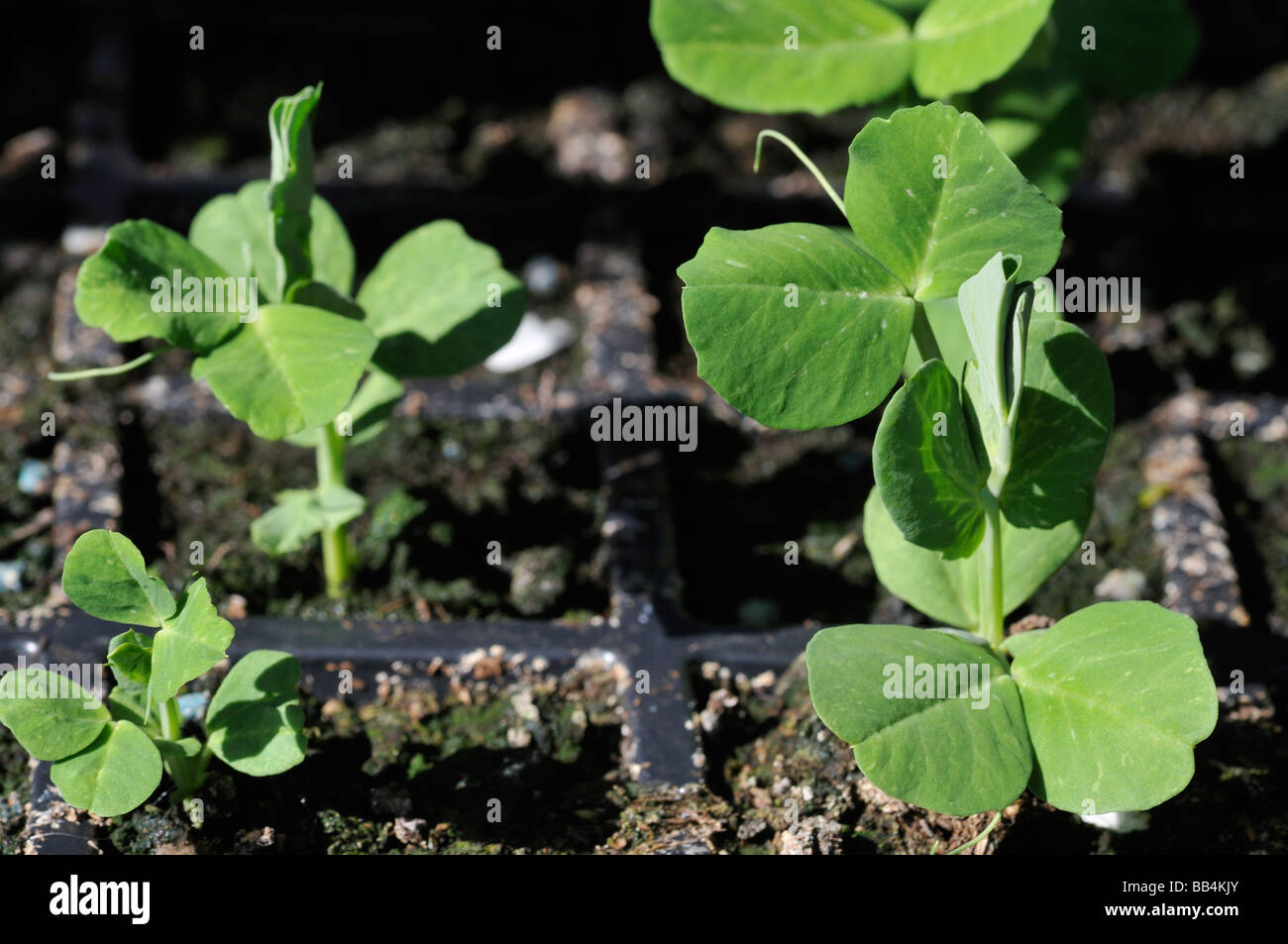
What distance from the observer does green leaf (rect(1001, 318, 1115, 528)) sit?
1.11 metres

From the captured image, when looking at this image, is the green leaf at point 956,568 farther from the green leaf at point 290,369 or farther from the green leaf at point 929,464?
the green leaf at point 290,369

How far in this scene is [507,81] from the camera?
Answer: 2.33 metres

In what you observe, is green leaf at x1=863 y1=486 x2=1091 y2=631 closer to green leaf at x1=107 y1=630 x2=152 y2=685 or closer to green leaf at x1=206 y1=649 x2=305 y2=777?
green leaf at x1=206 y1=649 x2=305 y2=777

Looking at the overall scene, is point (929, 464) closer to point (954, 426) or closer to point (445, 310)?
point (954, 426)

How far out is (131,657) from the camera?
111 cm

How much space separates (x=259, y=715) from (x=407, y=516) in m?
0.44

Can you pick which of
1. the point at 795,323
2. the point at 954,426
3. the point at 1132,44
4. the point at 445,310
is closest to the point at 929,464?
the point at 954,426

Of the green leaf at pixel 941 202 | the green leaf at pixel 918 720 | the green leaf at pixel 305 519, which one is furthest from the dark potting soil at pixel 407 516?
the green leaf at pixel 941 202

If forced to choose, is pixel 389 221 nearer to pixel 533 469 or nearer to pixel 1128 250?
pixel 533 469

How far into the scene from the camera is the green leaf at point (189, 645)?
3.42ft

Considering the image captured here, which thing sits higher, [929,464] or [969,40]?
[969,40]

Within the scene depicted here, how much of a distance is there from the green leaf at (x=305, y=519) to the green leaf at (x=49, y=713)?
0.99ft
